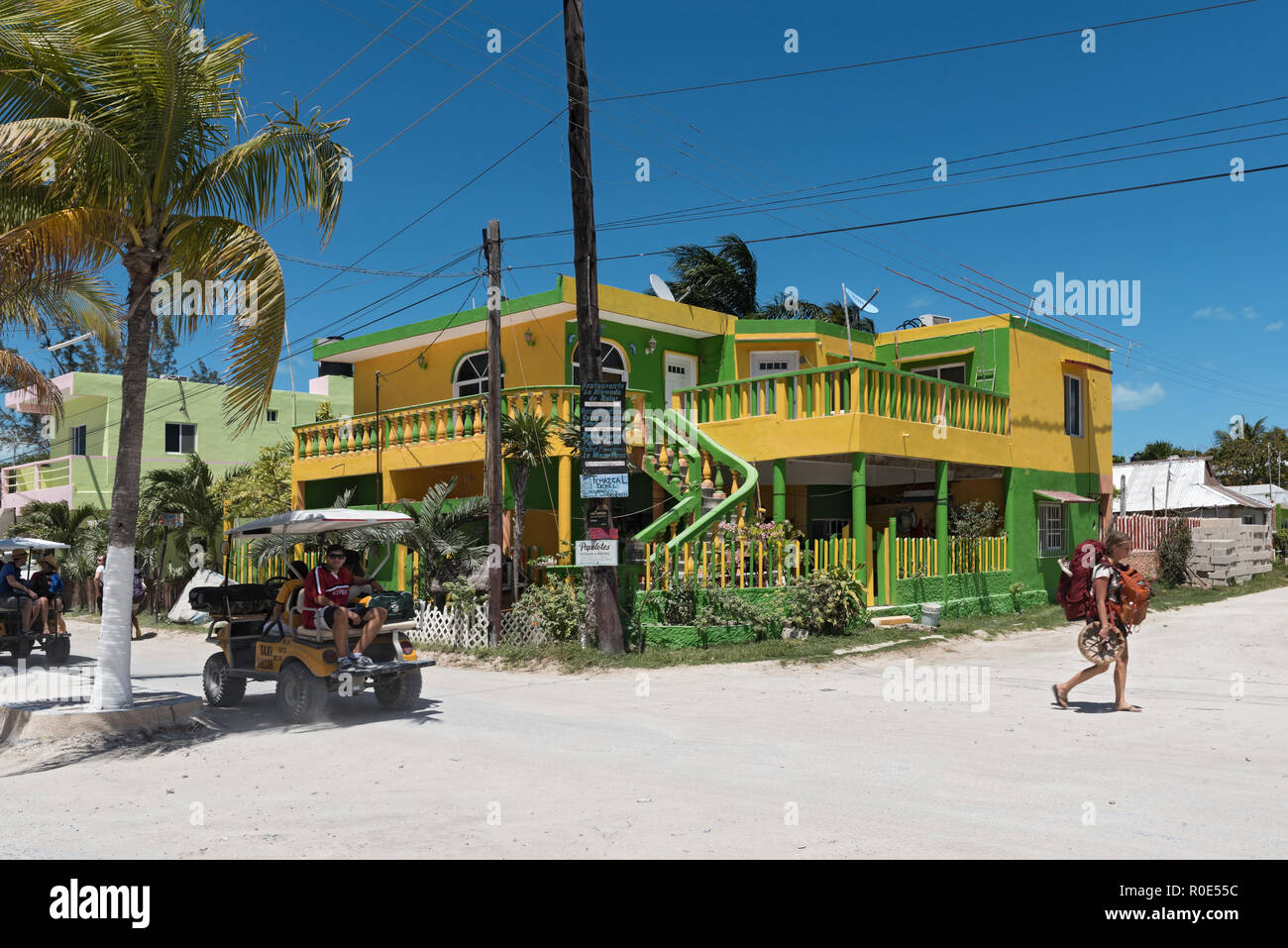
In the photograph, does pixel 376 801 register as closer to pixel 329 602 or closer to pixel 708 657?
pixel 329 602

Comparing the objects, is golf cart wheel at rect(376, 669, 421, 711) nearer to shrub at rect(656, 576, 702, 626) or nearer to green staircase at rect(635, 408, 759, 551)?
shrub at rect(656, 576, 702, 626)

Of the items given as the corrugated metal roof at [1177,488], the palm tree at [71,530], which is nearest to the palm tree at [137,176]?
the palm tree at [71,530]

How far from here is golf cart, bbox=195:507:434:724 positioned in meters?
10.3

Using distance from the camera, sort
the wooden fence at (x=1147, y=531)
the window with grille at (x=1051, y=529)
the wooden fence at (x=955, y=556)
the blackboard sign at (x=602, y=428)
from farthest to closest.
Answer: the wooden fence at (x=1147, y=531) < the window with grille at (x=1051, y=529) < the wooden fence at (x=955, y=556) < the blackboard sign at (x=602, y=428)

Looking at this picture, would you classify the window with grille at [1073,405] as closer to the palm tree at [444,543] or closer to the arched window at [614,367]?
the arched window at [614,367]

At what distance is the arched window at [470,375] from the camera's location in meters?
23.6

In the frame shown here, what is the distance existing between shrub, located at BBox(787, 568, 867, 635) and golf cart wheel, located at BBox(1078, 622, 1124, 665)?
600cm

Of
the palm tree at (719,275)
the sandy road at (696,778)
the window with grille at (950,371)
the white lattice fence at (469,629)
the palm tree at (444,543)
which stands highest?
the palm tree at (719,275)

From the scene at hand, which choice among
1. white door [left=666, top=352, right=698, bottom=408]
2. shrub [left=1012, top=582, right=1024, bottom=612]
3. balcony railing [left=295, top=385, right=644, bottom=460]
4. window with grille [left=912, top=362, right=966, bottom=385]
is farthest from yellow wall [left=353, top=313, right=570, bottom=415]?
shrub [left=1012, top=582, right=1024, bottom=612]

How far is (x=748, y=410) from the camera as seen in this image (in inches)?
774

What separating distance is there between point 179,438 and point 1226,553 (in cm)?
3239

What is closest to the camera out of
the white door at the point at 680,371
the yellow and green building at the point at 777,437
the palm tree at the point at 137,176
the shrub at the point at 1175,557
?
the palm tree at the point at 137,176

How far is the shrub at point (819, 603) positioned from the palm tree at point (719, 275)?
19.8 meters
